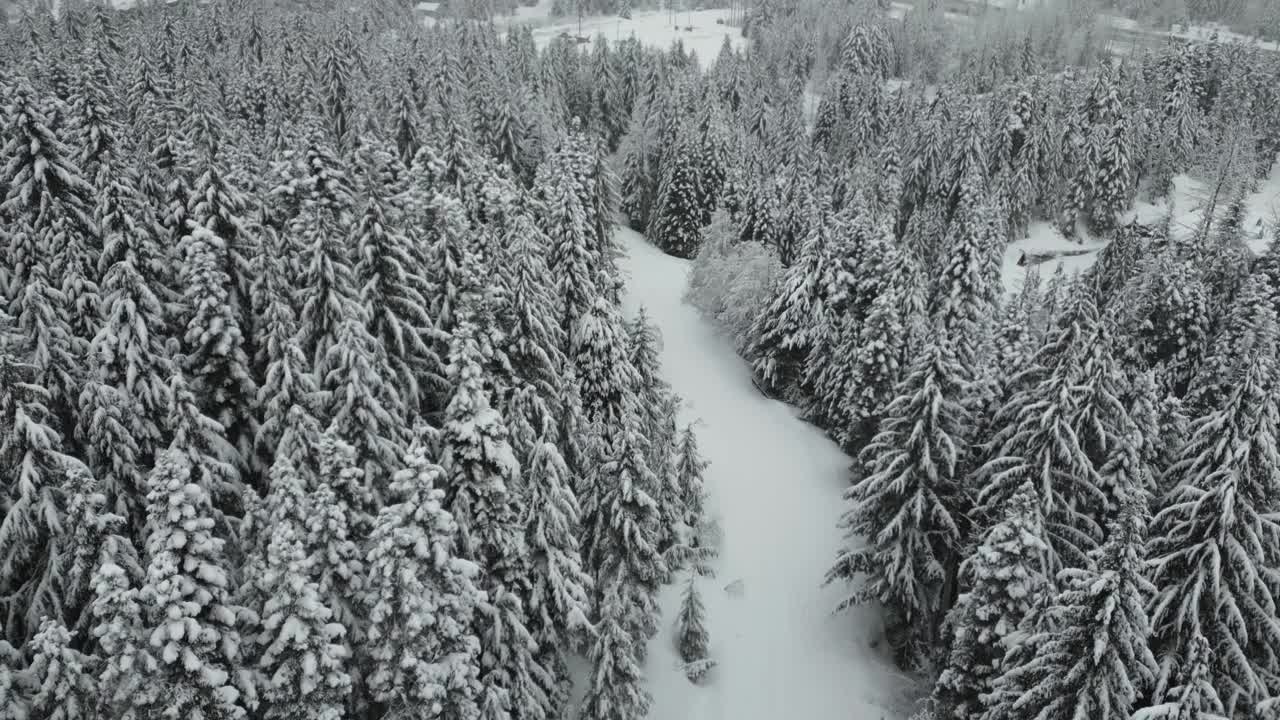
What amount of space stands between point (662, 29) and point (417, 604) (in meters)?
170

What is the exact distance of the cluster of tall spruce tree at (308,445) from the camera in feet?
49.8

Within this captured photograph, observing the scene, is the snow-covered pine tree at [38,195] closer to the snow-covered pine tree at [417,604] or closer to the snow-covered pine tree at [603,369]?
the snow-covered pine tree at [417,604]

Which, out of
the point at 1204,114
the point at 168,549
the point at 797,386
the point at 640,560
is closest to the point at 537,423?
the point at 640,560

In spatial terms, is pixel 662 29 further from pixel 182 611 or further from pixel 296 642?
pixel 182 611

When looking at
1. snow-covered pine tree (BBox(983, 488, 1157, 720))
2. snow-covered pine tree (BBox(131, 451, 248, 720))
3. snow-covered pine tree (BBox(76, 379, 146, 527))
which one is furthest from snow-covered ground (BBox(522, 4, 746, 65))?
snow-covered pine tree (BBox(131, 451, 248, 720))

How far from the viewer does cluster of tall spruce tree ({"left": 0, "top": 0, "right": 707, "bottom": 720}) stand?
15172mm

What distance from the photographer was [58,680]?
1393 cm

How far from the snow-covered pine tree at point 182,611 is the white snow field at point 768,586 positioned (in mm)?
16916

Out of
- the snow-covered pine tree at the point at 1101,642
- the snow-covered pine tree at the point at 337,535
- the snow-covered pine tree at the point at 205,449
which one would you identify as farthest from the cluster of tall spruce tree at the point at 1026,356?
the snow-covered pine tree at the point at 205,449

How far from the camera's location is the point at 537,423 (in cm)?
2564

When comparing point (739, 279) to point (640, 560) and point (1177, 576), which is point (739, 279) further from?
point (1177, 576)

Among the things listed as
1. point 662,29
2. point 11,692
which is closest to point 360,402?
point 11,692

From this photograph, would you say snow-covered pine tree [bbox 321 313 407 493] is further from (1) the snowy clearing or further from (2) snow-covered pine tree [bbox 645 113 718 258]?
(1) the snowy clearing

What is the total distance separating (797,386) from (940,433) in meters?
18.6
